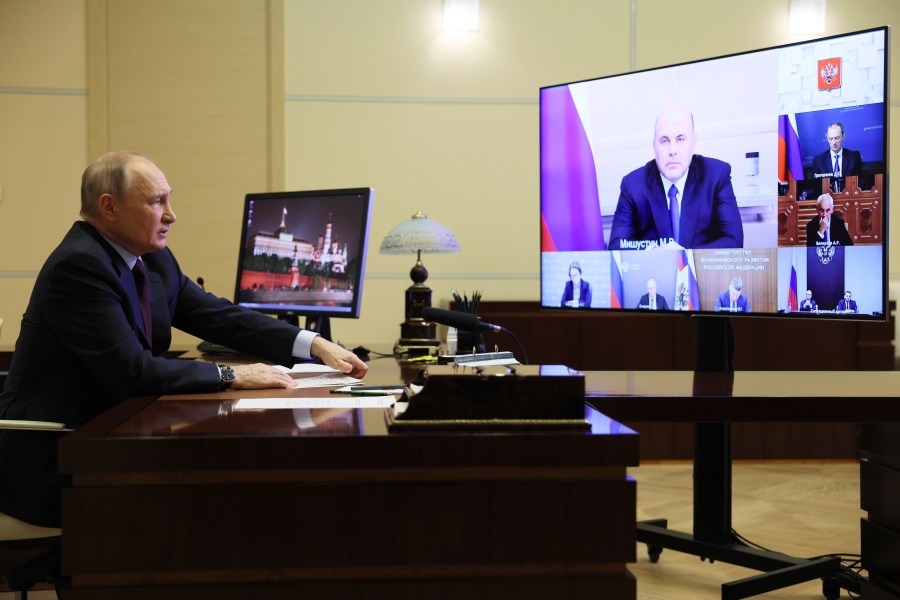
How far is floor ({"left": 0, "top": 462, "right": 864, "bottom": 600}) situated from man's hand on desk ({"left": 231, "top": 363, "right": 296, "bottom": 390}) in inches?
49.5

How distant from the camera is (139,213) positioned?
6.82 feet

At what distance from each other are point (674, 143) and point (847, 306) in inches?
27.5

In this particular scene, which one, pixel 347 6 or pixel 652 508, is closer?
pixel 652 508

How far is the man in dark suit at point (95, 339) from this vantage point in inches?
72.4

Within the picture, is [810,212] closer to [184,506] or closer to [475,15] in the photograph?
[184,506]

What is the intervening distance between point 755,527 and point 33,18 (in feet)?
14.7

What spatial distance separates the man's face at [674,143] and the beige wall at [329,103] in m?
2.49

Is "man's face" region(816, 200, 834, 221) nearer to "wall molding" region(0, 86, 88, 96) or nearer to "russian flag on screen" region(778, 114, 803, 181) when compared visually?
"russian flag on screen" region(778, 114, 803, 181)

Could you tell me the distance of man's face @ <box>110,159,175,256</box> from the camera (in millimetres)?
2074

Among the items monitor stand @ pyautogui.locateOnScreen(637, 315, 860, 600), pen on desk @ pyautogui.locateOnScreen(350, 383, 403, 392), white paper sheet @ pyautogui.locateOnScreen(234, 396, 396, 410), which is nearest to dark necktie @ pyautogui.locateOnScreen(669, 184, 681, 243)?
monitor stand @ pyautogui.locateOnScreen(637, 315, 860, 600)

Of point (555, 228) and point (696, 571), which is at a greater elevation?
point (555, 228)

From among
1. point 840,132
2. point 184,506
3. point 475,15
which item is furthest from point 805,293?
→ point 475,15

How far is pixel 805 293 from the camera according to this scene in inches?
97.8

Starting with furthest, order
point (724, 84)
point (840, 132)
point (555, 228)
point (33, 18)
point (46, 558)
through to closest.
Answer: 1. point (33, 18)
2. point (555, 228)
3. point (724, 84)
4. point (840, 132)
5. point (46, 558)
